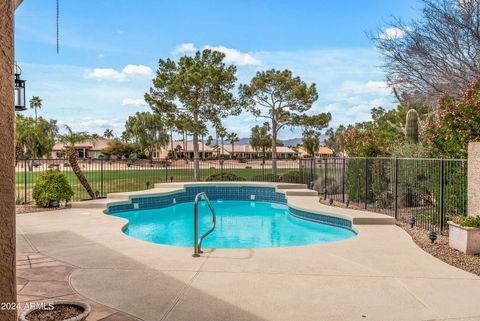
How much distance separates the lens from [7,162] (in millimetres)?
1959

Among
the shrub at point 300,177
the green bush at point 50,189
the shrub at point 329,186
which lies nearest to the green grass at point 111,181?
the green bush at point 50,189

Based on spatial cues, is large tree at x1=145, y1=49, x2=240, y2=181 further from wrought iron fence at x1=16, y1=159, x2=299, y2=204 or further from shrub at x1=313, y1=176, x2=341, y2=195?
shrub at x1=313, y1=176, x2=341, y2=195

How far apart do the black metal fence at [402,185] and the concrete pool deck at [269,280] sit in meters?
1.76

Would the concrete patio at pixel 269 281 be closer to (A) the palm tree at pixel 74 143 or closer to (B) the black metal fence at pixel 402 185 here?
(B) the black metal fence at pixel 402 185

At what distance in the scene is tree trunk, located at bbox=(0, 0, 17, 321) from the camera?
1.95 meters

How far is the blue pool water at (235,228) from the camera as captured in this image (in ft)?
29.6

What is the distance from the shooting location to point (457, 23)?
13.6 meters

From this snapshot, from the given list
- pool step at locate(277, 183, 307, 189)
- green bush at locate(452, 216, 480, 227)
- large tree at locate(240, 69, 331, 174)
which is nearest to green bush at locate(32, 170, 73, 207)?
pool step at locate(277, 183, 307, 189)

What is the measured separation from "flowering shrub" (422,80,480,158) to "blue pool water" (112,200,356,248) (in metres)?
3.16

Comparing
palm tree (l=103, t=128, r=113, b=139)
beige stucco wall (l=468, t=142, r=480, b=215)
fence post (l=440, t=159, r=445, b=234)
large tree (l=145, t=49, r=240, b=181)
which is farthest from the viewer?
palm tree (l=103, t=128, r=113, b=139)

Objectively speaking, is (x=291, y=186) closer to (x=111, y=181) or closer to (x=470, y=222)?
(x=470, y=222)

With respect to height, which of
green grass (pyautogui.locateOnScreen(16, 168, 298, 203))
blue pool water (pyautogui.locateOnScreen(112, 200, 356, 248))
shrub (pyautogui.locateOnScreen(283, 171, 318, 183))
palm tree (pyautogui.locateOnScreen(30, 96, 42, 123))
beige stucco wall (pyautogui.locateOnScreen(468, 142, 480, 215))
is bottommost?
blue pool water (pyautogui.locateOnScreen(112, 200, 356, 248))

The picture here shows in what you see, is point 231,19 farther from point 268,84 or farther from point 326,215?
point 268,84

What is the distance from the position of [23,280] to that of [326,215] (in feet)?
24.6
